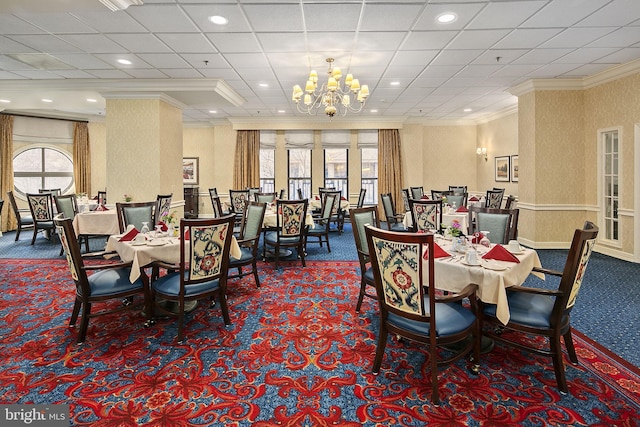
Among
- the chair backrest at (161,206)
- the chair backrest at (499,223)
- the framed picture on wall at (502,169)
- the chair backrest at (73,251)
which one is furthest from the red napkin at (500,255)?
the framed picture on wall at (502,169)

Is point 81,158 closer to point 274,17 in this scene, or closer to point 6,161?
point 6,161

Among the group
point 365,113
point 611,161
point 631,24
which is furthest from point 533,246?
point 365,113

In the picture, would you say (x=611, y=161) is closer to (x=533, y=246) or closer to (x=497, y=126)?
(x=533, y=246)

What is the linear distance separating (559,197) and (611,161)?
39.6 inches

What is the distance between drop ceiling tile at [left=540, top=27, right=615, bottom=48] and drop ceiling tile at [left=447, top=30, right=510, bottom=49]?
2.51 feet

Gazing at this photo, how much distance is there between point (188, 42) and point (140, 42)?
2.17ft

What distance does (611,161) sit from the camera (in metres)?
6.21

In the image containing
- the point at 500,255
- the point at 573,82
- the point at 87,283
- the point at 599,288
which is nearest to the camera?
the point at 500,255

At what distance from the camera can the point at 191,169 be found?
441 inches

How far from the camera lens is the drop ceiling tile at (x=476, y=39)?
4332 millimetres

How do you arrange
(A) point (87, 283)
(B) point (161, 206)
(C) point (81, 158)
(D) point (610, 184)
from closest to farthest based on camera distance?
(A) point (87, 283), (B) point (161, 206), (D) point (610, 184), (C) point (81, 158)

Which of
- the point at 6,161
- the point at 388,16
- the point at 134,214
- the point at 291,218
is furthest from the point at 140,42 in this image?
the point at 6,161

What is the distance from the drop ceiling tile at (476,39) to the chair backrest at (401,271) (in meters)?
3.55

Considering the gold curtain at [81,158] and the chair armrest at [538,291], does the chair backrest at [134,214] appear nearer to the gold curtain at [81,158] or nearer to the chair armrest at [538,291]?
the chair armrest at [538,291]
